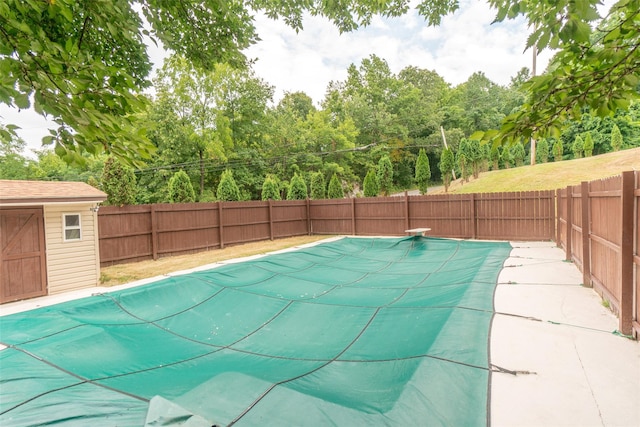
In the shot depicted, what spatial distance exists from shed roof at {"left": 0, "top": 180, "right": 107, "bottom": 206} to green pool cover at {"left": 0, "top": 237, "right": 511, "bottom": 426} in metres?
2.32

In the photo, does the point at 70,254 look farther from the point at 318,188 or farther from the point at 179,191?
the point at 318,188

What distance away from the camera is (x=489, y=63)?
32.2 m

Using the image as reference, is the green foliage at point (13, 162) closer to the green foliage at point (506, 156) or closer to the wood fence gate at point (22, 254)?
the wood fence gate at point (22, 254)

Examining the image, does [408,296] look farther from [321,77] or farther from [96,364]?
[321,77]

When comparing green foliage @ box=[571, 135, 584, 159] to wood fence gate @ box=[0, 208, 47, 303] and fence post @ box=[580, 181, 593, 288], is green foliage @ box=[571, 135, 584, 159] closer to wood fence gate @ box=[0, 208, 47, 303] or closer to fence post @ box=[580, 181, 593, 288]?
fence post @ box=[580, 181, 593, 288]

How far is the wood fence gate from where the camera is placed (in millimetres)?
5887

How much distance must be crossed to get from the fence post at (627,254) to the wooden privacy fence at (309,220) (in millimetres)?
8119

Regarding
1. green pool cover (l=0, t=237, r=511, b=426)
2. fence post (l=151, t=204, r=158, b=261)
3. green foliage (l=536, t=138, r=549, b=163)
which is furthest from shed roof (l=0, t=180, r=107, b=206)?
green foliage (l=536, t=138, r=549, b=163)

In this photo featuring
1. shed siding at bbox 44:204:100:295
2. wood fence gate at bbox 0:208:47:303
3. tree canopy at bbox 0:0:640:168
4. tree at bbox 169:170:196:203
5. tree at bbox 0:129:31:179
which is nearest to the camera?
tree canopy at bbox 0:0:640:168

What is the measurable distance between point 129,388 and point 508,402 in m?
3.05

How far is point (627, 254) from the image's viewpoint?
296cm

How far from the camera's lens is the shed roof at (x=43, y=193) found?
5926 millimetres

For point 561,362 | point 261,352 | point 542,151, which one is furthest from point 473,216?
point 542,151

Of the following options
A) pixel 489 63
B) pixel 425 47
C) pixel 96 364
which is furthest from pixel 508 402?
pixel 489 63
